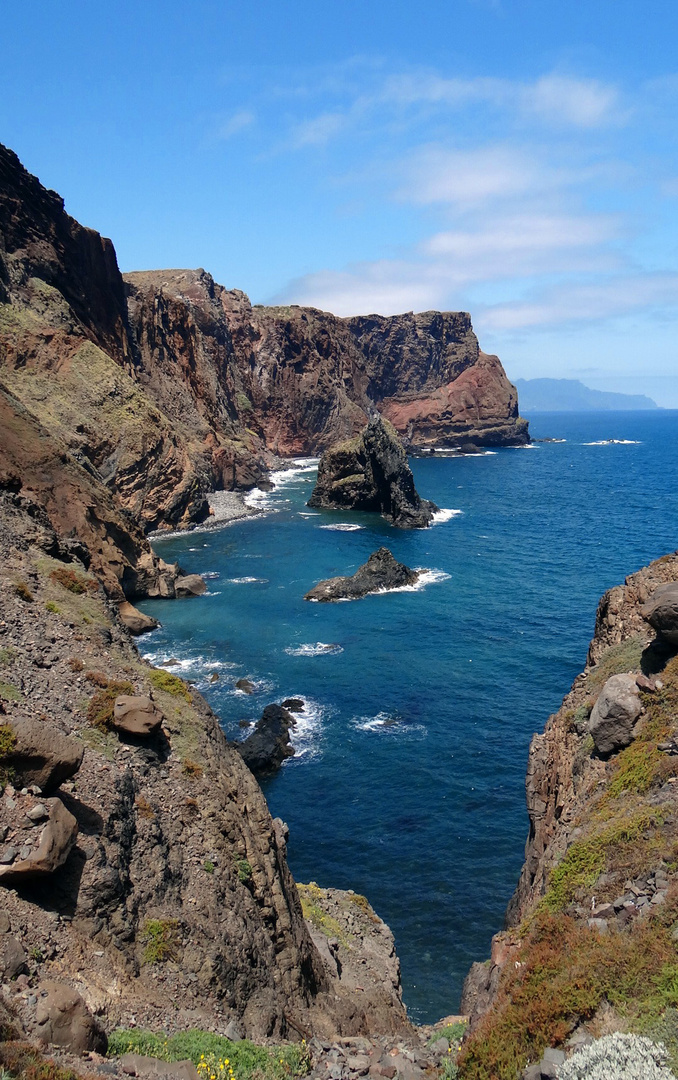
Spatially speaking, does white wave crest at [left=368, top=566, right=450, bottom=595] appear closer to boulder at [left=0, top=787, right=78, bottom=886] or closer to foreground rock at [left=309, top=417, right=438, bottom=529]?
foreground rock at [left=309, top=417, right=438, bottom=529]

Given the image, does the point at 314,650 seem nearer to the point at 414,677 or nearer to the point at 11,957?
the point at 414,677

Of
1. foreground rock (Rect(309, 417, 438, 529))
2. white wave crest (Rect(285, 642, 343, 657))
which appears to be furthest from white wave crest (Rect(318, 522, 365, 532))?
white wave crest (Rect(285, 642, 343, 657))

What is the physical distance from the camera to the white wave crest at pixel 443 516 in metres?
108

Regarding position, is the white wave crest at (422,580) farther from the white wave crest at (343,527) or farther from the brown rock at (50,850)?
the brown rock at (50,850)

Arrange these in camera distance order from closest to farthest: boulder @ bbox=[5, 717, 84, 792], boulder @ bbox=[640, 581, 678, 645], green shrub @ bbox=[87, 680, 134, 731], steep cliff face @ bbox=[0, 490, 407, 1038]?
steep cliff face @ bbox=[0, 490, 407, 1038] < boulder @ bbox=[5, 717, 84, 792] < green shrub @ bbox=[87, 680, 134, 731] < boulder @ bbox=[640, 581, 678, 645]

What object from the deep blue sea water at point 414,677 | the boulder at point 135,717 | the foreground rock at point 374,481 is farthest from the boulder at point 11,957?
the foreground rock at point 374,481

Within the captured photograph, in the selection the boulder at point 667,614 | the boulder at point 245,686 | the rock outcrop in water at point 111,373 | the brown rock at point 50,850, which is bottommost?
the boulder at point 245,686

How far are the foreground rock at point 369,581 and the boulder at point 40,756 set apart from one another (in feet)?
Answer: 179

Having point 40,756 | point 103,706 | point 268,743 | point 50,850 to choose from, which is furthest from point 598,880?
point 268,743

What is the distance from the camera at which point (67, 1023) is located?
1130 cm

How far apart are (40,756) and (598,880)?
39.1 ft

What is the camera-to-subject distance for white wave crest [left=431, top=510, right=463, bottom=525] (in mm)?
108438

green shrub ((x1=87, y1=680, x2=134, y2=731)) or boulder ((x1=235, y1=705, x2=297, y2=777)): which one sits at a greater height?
green shrub ((x1=87, y1=680, x2=134, y2=731))

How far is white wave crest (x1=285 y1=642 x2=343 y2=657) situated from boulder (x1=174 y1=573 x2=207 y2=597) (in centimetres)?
1657
